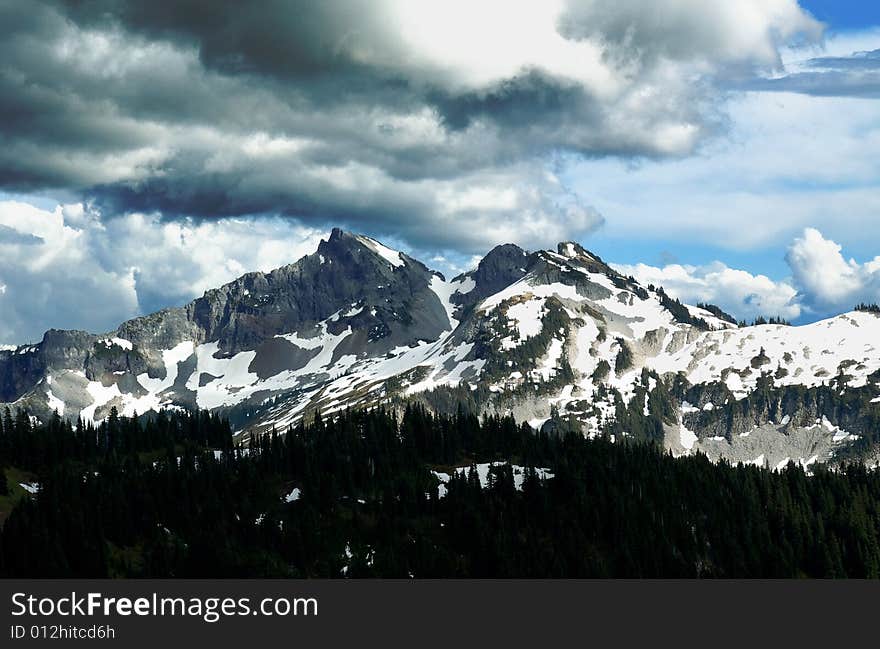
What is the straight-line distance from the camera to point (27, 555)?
653 ft
